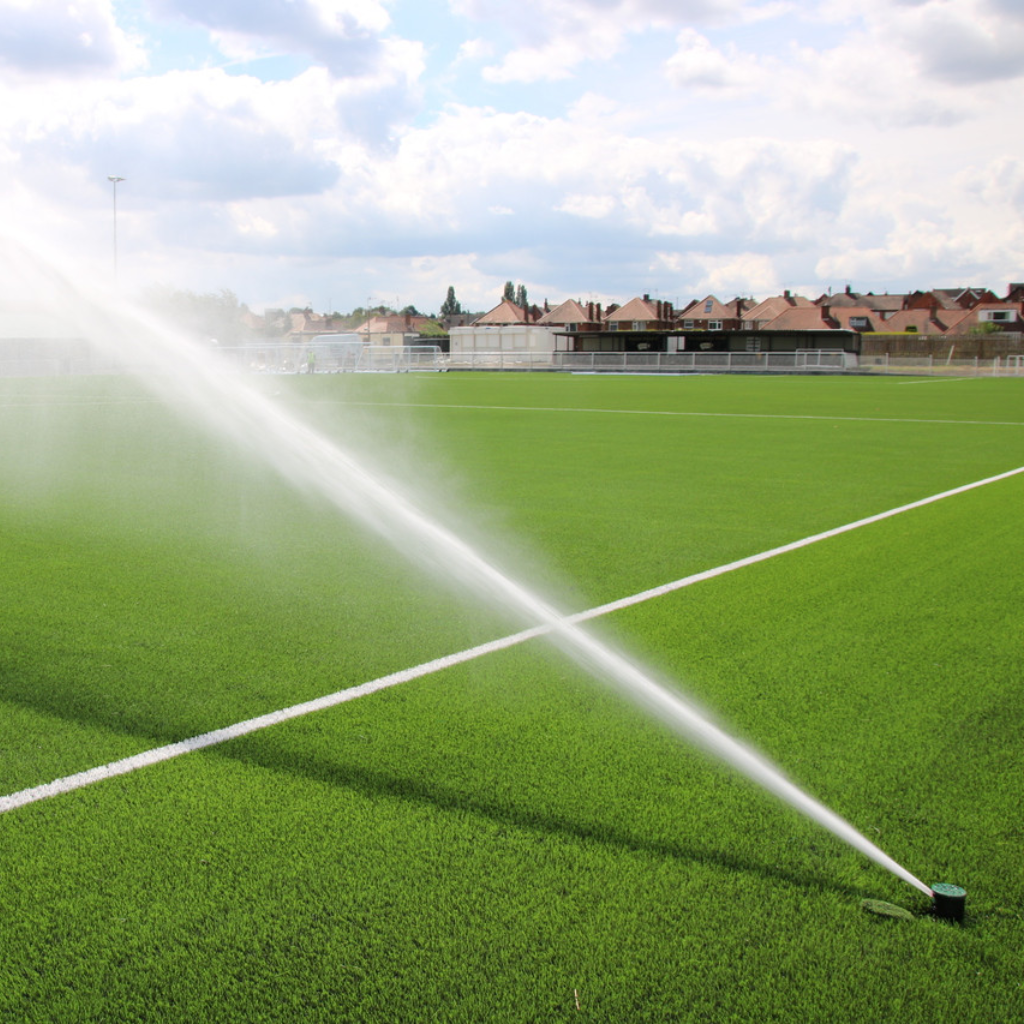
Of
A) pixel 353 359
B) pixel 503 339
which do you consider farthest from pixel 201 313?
pixel 503 339

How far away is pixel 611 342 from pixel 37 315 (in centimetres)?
7358

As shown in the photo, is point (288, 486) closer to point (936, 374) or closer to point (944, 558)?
point (944, 558)

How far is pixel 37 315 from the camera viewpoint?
8.62 m

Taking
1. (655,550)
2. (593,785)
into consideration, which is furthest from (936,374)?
(593,785)

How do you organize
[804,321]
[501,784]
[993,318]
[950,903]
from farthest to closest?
[993,318]
[804,321]
[501,784]
[950,903]

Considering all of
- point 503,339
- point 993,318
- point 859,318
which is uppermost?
point 859,318

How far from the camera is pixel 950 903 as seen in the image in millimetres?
2660

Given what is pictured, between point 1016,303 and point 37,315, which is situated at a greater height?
point 1016,303

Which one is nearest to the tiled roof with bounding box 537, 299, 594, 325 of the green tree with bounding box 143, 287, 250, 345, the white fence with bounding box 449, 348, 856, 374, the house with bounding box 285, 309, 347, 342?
the house with bounding box 285, 309, 347, 342

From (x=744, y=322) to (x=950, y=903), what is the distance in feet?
383

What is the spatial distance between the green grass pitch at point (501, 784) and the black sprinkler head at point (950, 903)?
0.04 metres

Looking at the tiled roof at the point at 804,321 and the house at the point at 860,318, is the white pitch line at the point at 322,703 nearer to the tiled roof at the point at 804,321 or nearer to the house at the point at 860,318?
the tiled roof at the point at 804,321

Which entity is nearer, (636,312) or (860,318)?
(636,312)

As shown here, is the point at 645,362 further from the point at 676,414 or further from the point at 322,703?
the point at 322,703
